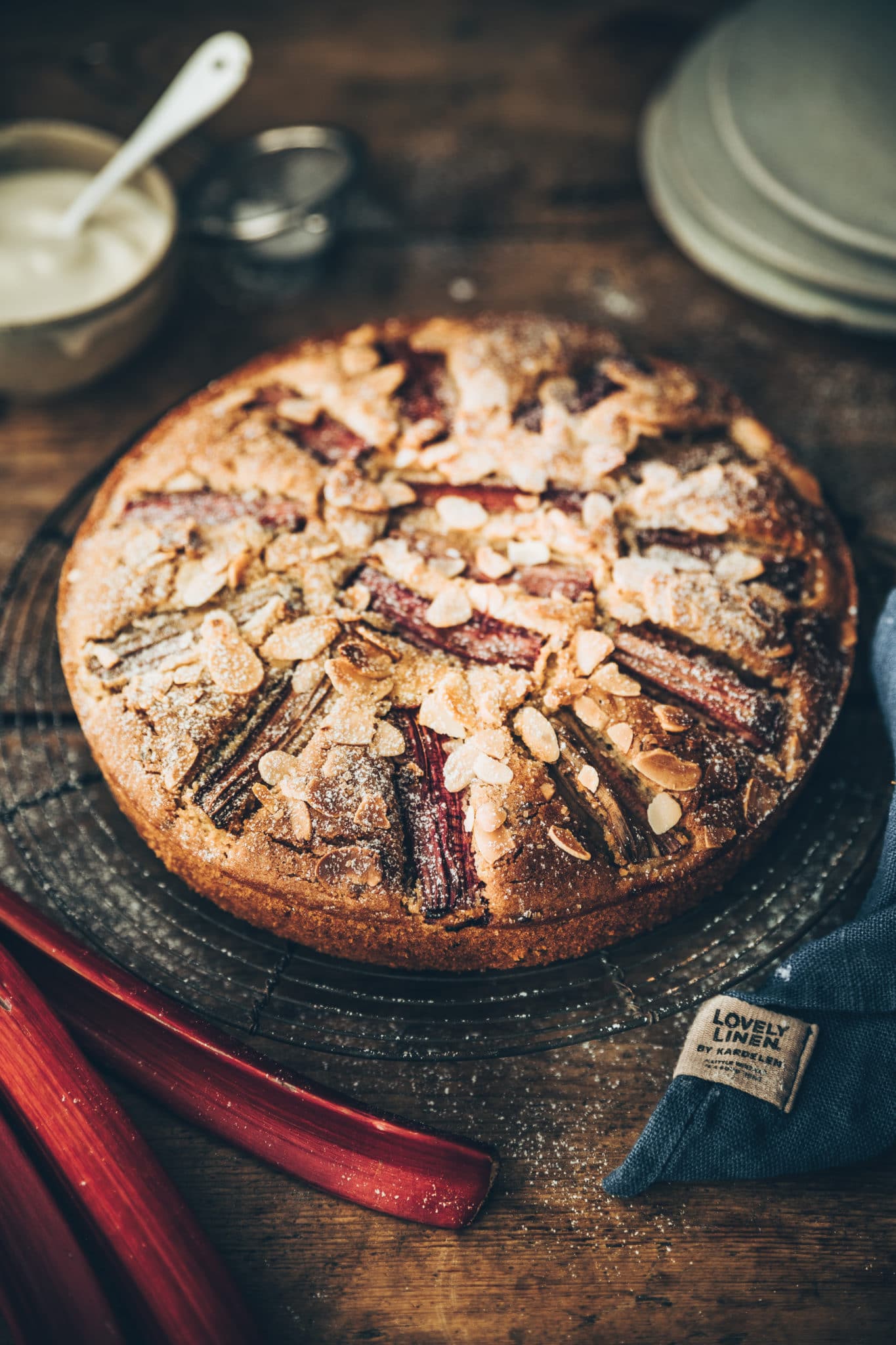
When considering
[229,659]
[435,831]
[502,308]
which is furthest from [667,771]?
[502,308]

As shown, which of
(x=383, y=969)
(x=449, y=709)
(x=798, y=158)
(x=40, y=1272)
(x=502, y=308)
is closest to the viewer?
(x=40, y=1272)

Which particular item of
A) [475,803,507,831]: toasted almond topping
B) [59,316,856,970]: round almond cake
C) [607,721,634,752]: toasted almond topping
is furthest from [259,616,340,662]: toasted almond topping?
[607,721,634,752]: toasted almond topping

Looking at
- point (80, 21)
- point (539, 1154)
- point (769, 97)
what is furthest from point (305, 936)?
point (80, 21)

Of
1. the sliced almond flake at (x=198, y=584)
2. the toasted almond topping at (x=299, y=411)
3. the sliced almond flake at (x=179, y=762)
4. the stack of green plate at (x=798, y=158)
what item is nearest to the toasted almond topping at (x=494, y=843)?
the sliced almond flake at (x=179, y=762)

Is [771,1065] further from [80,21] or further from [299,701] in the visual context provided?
→ [80,21]

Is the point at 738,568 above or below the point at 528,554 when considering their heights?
below

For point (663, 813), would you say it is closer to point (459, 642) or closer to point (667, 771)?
point (667, 771)
